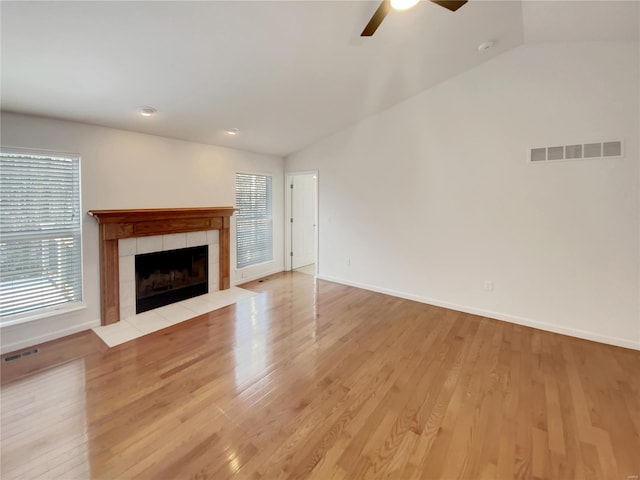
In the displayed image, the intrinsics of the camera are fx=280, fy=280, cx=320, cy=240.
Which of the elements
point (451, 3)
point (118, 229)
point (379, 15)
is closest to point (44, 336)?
point (118, 229)

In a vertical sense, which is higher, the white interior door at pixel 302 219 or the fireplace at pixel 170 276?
the white interior door at pixel 302 219

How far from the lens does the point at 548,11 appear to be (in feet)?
8.45

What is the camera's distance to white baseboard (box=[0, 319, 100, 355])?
284cm

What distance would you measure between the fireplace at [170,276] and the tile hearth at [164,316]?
117 millimetres

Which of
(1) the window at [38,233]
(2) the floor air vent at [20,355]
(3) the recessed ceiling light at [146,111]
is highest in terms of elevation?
(3) the recessed ceiling light at [146,111]

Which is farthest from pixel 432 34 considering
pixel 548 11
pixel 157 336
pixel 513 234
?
pixel 157 336

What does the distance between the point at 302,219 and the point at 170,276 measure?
10.1 feet

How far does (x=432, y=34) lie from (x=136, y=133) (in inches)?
145

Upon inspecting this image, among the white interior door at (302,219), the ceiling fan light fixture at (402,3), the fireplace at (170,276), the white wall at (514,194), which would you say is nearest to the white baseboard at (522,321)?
the white wall at (514,194)

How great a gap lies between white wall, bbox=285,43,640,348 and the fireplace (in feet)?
9.04

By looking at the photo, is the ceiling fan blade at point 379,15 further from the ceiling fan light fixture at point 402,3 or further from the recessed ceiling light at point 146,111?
the recessed ceiling light at point 146,111

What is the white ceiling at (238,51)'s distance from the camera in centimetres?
193

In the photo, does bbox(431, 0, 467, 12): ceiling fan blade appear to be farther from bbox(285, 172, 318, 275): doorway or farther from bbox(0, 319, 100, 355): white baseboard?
bbox(0, 319, 100, 355): white baseboard

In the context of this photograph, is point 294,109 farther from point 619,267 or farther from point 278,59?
point 619,267
